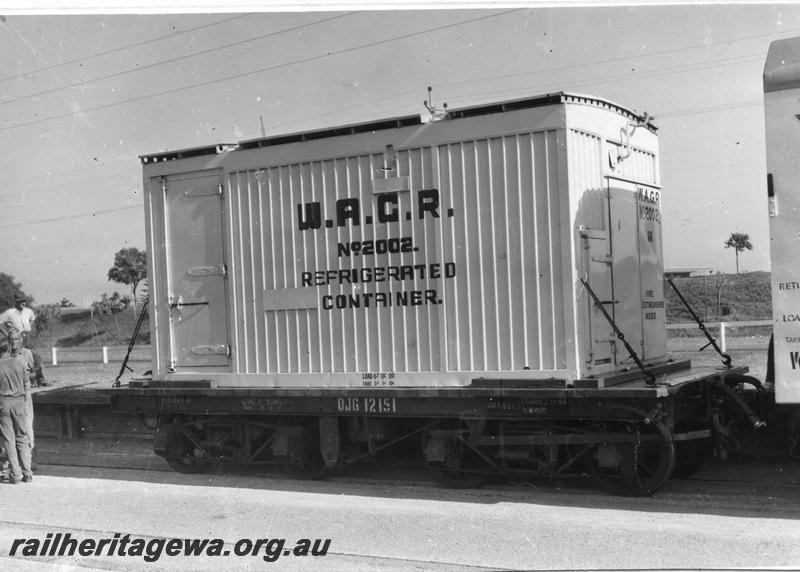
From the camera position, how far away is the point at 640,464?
8086 millimetres

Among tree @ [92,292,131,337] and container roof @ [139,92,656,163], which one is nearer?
container roof @ [139,92,656,163]

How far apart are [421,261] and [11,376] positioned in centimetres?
504

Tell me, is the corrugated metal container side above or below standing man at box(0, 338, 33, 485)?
above

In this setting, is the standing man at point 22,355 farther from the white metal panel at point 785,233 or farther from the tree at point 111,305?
the tree at point 111,305

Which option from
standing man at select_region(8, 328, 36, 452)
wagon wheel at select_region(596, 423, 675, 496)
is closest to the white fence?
wagon wheel at select_region(596, 423, 675, 496)

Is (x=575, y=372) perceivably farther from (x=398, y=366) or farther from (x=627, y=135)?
(x=627, y=135)

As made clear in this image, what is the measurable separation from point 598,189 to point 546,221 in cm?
80

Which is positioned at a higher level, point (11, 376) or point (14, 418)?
point (11, 376)

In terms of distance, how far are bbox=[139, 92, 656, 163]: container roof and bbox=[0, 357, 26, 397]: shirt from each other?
2.81m

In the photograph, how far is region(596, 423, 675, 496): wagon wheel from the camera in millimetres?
7688

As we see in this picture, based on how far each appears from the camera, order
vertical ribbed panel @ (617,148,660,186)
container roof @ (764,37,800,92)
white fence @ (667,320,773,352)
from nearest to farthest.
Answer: container roof @ (764,37,800,92) → vertical ribbed panel @ (617,148,660,186) → white fence @ (667,320,773,352)

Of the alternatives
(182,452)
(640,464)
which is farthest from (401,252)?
(182,452)

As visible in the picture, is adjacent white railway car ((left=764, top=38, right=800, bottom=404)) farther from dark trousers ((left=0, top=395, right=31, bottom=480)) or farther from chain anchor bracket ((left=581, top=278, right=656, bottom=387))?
dark trousers ((left=0, top=395, right=31, bottom=480))

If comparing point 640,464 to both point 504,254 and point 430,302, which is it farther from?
point 430,302
